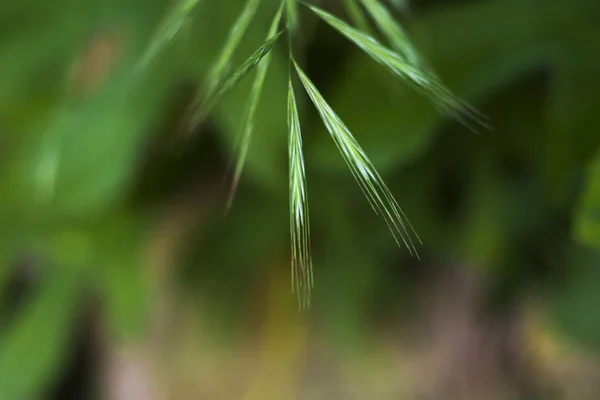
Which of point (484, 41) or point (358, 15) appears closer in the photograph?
point (358, 15)

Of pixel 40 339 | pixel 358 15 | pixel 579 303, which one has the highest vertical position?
pixel 358 15

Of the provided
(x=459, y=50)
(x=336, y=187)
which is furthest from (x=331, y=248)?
(x=459, y=50)

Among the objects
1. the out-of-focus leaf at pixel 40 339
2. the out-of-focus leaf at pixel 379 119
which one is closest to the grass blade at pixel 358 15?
the out-of-focus leaf at pixel 379 119

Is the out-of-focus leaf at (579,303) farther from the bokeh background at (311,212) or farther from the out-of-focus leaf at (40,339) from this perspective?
the out-of-focus leaf at (40,339)

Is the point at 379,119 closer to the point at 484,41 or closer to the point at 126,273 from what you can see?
the point at 484,41

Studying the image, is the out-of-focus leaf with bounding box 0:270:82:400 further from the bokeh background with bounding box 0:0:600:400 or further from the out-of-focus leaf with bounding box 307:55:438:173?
the out-of-focus leaf with bounding box 307:55:438:173

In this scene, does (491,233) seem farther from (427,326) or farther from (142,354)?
(142,354)

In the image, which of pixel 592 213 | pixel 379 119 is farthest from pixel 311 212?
pixel 592 213

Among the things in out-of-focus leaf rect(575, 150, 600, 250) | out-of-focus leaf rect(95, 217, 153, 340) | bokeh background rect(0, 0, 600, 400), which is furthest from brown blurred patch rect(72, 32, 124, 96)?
out-of-focus leaf rect(575, 150, 600, 250)
